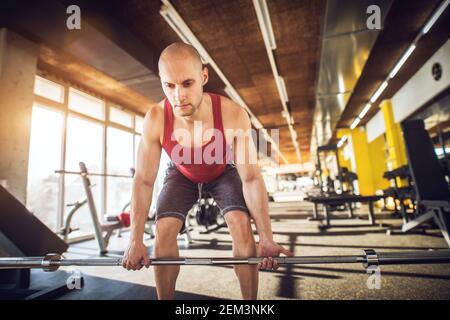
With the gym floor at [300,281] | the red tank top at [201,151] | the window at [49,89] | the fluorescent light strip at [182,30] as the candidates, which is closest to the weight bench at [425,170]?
the gym floor at [300,281]

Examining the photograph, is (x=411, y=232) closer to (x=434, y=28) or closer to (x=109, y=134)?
(x=434, y=28)

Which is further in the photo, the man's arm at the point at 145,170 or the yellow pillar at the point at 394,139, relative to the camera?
the yellow pillar at the point at 394,139


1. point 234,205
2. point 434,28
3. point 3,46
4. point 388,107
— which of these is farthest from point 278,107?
point 234,205

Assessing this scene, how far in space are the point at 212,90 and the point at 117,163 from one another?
2.84m

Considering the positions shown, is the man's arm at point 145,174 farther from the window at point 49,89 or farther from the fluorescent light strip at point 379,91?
the fluorescent light strip at point 379,91

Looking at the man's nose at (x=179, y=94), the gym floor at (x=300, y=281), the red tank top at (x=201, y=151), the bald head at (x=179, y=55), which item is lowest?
the gym floor at (x=300, y=281)

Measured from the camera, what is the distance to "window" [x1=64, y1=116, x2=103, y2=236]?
183 inches

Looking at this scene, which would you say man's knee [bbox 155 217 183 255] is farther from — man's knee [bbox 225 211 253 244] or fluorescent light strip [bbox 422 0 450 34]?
fluorescent light strip [bbox 422 0 450 34]

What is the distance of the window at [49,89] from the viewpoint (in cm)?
424

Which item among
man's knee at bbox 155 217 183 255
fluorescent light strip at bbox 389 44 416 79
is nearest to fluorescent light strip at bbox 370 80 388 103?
fluorescent light strip at bbox 389 44 416 79

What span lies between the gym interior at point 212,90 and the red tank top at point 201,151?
7.8 inches

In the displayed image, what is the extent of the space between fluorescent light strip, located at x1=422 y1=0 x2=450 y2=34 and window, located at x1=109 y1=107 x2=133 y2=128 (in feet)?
19.5

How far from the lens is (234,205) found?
44.8 inches

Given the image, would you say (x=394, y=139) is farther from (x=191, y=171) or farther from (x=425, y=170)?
(x=191, y=171)
